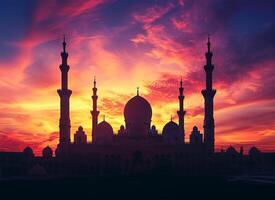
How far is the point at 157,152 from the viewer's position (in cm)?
5559

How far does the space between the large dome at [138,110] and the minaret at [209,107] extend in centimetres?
855

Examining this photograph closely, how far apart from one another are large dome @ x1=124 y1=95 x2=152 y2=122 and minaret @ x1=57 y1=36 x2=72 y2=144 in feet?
29.7

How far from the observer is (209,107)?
54.2 m

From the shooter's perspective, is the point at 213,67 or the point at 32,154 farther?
the point at 32,154

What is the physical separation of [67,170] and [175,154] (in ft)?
44.0

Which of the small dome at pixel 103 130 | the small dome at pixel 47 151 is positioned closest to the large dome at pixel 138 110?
the small dome at pixel 103 130

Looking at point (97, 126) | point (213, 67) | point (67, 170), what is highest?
point (213, 67)

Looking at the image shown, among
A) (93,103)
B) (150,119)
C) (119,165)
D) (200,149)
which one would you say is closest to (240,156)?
(200,149)

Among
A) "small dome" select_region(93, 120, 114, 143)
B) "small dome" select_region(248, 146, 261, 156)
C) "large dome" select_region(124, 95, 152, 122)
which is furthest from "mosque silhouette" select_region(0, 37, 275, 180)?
"small dome" select_region(248, 146, 261, 156)

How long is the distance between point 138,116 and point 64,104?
1044cm

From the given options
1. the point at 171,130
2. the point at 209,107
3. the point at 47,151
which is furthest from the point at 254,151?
the point at 47,151

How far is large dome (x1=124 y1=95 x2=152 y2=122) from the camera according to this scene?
59.6 m

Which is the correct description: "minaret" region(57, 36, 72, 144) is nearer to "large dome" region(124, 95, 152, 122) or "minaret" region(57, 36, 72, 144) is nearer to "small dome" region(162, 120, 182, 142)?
"large dome" region(124, 95, 152, 122)

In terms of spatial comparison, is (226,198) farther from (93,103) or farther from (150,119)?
(93,103)
